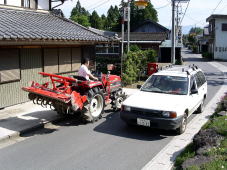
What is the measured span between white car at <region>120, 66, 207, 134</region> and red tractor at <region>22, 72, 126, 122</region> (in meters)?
1.28

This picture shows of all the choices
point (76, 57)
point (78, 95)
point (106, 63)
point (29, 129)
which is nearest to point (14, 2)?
point (76, 57)

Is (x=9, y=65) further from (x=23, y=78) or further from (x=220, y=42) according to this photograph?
(x=220, y=42)

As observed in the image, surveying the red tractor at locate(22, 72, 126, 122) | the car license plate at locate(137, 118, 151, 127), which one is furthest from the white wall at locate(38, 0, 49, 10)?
the car license plate at locate(137, 118, 151, 127)

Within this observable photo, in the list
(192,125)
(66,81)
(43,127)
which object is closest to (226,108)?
(192,125)

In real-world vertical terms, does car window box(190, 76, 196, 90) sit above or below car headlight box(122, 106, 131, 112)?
above

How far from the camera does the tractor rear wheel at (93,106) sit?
858cm

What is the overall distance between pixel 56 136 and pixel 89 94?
1729 millimetres

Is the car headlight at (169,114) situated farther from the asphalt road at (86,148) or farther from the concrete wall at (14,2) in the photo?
the concrete wall at (14,2)

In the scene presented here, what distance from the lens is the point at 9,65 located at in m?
10.4

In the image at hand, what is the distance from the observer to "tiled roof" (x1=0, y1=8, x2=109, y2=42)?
9.45 metres

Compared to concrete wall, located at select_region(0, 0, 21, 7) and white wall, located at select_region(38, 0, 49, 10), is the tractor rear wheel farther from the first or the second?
white wall, located at select_region(38, 0, 49, 10)

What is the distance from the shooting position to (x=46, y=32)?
434 inches

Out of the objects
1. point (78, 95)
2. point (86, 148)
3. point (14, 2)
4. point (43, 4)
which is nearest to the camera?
Answer: point (86, 148)

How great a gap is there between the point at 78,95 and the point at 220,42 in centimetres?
4429
